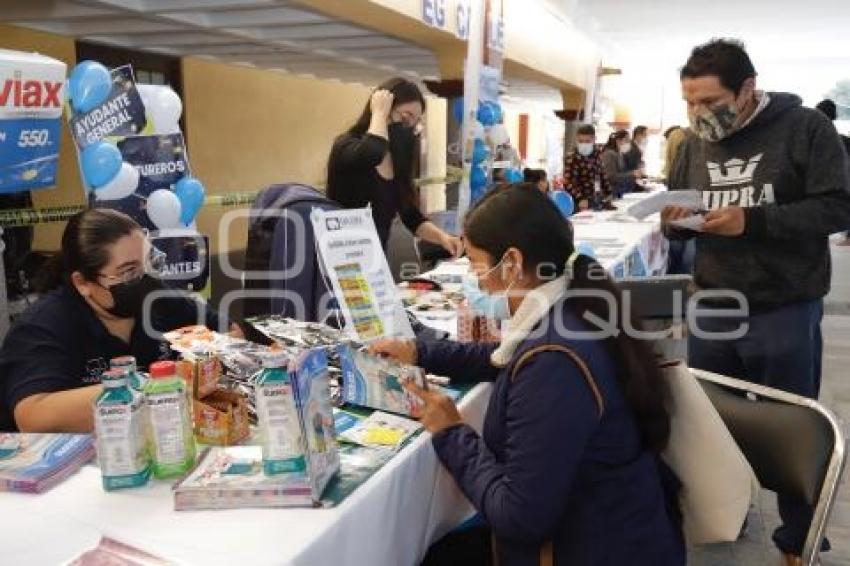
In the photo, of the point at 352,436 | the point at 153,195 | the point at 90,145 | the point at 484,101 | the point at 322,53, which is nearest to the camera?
the point at 352,436

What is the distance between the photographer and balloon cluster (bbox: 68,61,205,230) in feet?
8.88

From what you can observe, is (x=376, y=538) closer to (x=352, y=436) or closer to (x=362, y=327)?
(x=352, y=436)

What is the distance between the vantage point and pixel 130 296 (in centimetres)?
158

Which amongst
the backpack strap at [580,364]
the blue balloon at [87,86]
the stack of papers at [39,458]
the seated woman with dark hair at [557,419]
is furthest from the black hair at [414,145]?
the backpack strap at [580,364]

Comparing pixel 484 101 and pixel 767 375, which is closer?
pixel 767 375

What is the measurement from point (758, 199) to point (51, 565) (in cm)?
204

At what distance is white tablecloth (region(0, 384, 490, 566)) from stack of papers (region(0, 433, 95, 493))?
19 mm

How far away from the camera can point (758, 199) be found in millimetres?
2143

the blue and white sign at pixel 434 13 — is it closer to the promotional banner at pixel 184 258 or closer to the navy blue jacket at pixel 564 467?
the promotional banner at pixel 184 258

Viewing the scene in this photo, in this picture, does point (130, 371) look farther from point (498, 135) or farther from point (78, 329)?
point (498, 135)

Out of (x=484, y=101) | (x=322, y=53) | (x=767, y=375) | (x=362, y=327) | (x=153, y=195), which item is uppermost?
(x=322, y=53)

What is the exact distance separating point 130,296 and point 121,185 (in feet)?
4.68

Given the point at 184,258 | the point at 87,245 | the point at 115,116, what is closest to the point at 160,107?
the point at 115,116

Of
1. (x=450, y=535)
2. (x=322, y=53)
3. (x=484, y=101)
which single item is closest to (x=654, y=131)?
→ (x=322, y=53)
